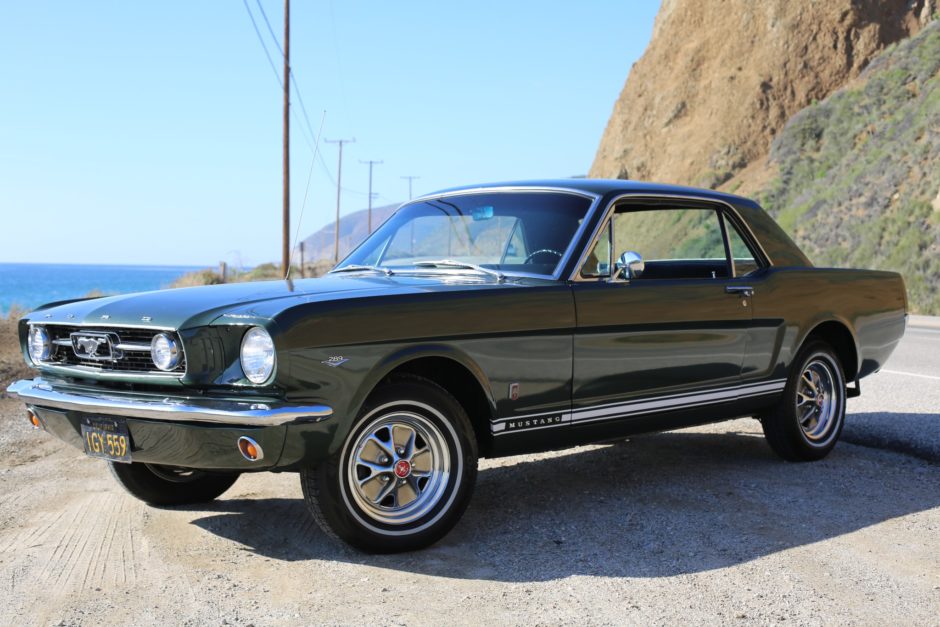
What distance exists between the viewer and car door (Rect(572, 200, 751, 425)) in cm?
498

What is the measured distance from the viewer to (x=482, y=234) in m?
5.45

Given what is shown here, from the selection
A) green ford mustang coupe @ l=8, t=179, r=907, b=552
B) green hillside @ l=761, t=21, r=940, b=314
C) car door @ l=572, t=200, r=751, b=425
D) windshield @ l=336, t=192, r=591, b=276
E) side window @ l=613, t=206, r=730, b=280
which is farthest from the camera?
side window @ l=613, t=206, r=730, b=280

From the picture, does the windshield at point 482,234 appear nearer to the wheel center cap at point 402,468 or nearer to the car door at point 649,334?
the car door at point 649,334

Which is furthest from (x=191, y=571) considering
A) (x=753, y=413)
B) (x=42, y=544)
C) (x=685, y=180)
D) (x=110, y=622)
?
(x=685, y=180)

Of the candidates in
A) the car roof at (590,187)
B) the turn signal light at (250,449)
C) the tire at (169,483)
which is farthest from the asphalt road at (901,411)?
the turn signal light at (250,449)

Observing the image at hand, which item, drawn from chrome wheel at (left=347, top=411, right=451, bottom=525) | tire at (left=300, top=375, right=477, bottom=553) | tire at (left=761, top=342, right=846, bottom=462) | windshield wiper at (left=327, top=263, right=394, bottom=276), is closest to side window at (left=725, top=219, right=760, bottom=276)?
tire at (left=761, top=342, right=846, bottom=462)

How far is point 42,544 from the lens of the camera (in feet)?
14.9

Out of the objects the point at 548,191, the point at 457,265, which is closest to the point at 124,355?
the point at 457,265

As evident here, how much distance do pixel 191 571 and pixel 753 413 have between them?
3.47 metres

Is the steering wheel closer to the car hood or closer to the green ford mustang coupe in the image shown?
the green ford mustang coupe

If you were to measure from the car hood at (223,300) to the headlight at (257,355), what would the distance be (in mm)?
77

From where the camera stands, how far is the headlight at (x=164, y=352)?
4141 millimetres

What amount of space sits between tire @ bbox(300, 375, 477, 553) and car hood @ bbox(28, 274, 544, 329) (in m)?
0.51

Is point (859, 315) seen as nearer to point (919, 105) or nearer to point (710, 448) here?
point (710, 448)
